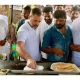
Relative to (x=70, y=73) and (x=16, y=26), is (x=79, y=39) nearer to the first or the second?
(x=70, y=73)

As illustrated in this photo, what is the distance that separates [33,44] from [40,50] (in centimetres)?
6

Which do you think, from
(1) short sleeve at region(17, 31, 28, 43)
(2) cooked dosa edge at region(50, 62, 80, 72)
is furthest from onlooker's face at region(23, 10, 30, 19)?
(2) cooked dosa edge at region(50, 62, 80, 72)

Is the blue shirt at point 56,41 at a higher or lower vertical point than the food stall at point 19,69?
higher

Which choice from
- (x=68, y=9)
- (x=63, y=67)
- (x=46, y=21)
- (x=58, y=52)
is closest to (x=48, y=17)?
(x=46, y=21)

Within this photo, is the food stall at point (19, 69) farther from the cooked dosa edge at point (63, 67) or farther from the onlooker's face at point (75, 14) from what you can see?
the onlooker's face at point (75, 14)

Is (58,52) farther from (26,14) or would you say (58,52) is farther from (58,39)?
(26,14)

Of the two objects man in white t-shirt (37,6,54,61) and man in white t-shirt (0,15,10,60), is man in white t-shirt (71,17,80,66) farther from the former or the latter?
man in white t-shirt (0,15,10,60)

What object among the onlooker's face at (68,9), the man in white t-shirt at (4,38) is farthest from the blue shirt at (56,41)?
the man in white t-shirt at (4,38)

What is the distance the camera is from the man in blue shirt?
86.7 inches

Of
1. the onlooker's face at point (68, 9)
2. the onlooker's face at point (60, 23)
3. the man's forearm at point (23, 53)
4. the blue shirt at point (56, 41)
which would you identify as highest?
the onlooker's face at point (68, 9)

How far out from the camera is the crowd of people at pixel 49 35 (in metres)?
2.19

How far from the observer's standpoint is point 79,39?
7.24ft

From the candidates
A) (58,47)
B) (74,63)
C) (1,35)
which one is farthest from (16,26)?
(74,63)

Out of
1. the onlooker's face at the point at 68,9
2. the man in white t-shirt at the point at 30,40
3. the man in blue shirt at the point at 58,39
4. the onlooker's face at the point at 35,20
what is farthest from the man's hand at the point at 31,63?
the onlooker's face at the point at 68,9
